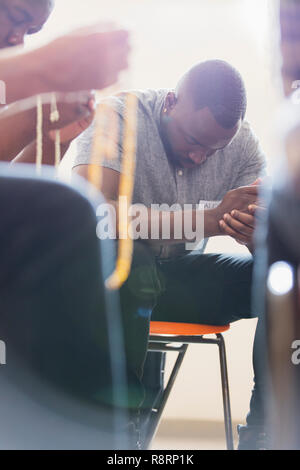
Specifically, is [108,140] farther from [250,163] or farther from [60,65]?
[60,65]

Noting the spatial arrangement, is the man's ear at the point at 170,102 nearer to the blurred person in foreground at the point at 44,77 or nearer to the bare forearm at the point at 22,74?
the blurred person in foreground at the point at 44,77

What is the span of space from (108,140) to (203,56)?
753 mm

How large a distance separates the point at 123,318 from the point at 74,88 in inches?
14.9

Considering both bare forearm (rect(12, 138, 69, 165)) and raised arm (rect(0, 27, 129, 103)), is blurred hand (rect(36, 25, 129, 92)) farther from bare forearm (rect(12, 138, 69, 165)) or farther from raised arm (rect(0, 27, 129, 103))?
bare forearm (rect(12, 138, 69, 165))

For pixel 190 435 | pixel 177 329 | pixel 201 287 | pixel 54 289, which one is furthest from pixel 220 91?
pixel 190 435

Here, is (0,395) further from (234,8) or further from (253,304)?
(234,8)

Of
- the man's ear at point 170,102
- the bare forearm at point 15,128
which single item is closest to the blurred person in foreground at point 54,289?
the bare forearm at point 15,128

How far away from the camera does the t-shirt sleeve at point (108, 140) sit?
1.10 m

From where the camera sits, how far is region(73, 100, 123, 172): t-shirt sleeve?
110cm

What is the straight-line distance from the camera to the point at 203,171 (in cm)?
122

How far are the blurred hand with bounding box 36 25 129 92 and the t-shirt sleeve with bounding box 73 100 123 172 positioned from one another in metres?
0.57

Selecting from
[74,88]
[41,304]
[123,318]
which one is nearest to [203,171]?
[123,318]

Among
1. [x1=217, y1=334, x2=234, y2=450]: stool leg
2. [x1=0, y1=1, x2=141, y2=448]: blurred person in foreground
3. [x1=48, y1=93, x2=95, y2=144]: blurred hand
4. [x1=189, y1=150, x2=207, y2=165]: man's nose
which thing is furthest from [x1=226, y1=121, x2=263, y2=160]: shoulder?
[x1=0, y1=1, x2=141, y2=448]: blurred person in foreground

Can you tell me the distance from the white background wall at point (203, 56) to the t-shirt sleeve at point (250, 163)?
34 cm
